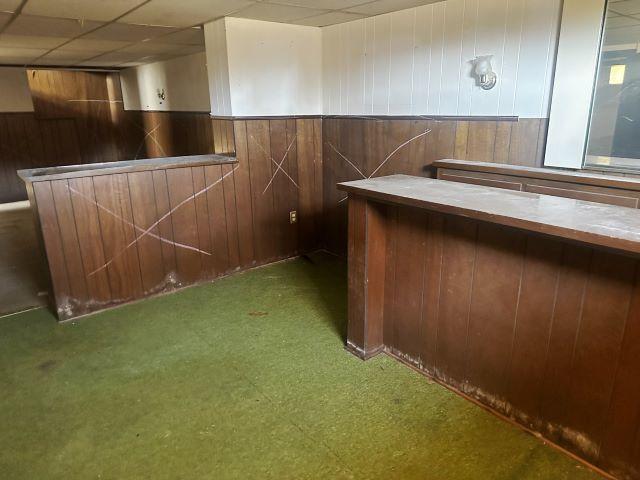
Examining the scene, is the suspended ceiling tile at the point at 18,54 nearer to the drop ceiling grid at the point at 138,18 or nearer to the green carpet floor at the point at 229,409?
the drop ceiling grid at the point at 138,18

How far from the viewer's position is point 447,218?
6.70 feet

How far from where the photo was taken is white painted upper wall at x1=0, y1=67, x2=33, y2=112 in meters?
6.13

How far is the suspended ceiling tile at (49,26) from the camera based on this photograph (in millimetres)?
3223

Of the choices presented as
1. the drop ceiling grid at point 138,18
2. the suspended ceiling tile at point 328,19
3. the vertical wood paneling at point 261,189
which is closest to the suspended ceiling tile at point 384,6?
the drop ceiling grid at point 138,18

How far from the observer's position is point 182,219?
11.1ft

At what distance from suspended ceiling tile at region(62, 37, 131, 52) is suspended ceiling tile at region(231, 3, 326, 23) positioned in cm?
170

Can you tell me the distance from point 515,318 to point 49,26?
12.6ft

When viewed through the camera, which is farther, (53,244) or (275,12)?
(275,12)

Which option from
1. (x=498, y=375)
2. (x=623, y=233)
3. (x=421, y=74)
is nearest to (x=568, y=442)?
(x=498, y=375)

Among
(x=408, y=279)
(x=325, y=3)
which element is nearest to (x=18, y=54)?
(x=325, y=3)

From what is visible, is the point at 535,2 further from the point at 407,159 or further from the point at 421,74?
the point at 407,159

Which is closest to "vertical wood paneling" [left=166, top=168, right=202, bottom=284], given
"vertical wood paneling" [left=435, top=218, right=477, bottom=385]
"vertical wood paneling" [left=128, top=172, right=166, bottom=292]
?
"vertical wood paneling" [left=128, top=172, right=166, bottom=292]

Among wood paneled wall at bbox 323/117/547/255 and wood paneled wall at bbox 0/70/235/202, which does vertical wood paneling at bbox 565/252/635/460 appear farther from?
wood paneled wall at bbox 0/70/235/202

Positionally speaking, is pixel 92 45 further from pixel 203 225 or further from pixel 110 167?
pixel 203 225
